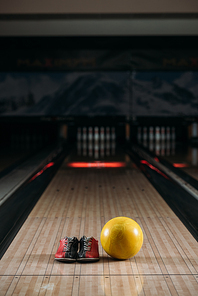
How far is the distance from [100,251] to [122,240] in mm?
Answer: 259

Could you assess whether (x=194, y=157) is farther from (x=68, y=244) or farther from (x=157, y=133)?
(x=68, y=244)

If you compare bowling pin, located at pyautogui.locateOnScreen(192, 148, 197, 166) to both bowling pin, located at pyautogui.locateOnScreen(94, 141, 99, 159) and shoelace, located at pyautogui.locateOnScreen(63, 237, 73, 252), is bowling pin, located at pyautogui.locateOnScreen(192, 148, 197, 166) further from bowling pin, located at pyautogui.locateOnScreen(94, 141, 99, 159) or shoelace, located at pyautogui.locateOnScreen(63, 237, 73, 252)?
shoelace, located at pyautogui.locateOnScreen(63, 237, 73, 252)

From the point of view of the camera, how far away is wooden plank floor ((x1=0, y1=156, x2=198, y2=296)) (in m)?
1.71

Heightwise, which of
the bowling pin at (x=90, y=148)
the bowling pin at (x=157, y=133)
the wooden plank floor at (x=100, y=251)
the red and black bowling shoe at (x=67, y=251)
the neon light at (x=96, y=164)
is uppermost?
the bowling pin at (x=157, y=133)

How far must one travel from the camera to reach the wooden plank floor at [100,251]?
5.60 feet

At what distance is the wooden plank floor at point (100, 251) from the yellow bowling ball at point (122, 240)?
57mm

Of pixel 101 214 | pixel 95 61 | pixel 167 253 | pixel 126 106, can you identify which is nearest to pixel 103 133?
pixel 126 106

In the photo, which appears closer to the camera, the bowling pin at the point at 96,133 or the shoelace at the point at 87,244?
the shoelace at the point at 87,244

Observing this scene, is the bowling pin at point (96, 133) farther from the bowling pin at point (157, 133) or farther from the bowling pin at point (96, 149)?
the bowling pin at point (157, 133)

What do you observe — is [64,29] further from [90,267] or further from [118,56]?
[90,267]

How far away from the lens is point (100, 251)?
7.16 feet

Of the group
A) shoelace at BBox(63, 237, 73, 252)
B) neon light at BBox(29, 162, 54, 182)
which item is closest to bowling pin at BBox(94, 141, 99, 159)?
neon light at BBox(29, 162, 54, 182)

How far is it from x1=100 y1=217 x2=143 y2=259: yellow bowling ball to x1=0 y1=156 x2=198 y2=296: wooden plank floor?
0.19 ft

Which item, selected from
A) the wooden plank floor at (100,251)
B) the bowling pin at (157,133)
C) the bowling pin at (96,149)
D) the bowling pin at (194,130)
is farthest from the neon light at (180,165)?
the bowling pin at (157,133)
